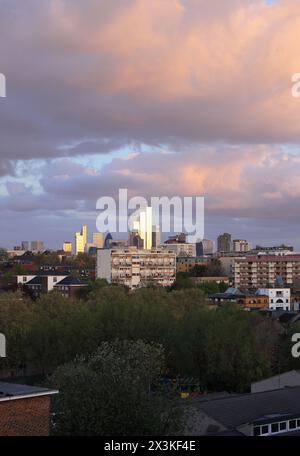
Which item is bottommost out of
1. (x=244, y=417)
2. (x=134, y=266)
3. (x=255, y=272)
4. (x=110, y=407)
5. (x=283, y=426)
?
(x=283, y=426)

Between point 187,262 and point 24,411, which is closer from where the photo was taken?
point 24,411

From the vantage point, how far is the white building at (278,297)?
80.9 metres

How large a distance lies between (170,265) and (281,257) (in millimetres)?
23269

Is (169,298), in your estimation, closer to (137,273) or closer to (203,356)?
(203,356)

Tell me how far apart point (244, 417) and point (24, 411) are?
409 inches

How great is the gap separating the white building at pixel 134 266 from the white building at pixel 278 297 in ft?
92.0

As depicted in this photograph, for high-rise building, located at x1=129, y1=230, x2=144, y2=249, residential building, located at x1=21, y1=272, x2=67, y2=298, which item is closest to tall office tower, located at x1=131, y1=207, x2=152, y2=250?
high-rise building, located at x1=129, y1=230, x2=144, y2=249

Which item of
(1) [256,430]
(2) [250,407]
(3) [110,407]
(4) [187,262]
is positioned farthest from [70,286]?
(4) [187,262]

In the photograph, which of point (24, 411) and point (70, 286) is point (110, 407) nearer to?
point (24, 411)

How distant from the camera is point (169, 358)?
3644 centimetres

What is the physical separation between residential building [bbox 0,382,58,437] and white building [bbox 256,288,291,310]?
69491mm

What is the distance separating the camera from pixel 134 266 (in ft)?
357

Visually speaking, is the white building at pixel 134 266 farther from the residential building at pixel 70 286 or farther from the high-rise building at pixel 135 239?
the high-rise building at pixel 135 239
